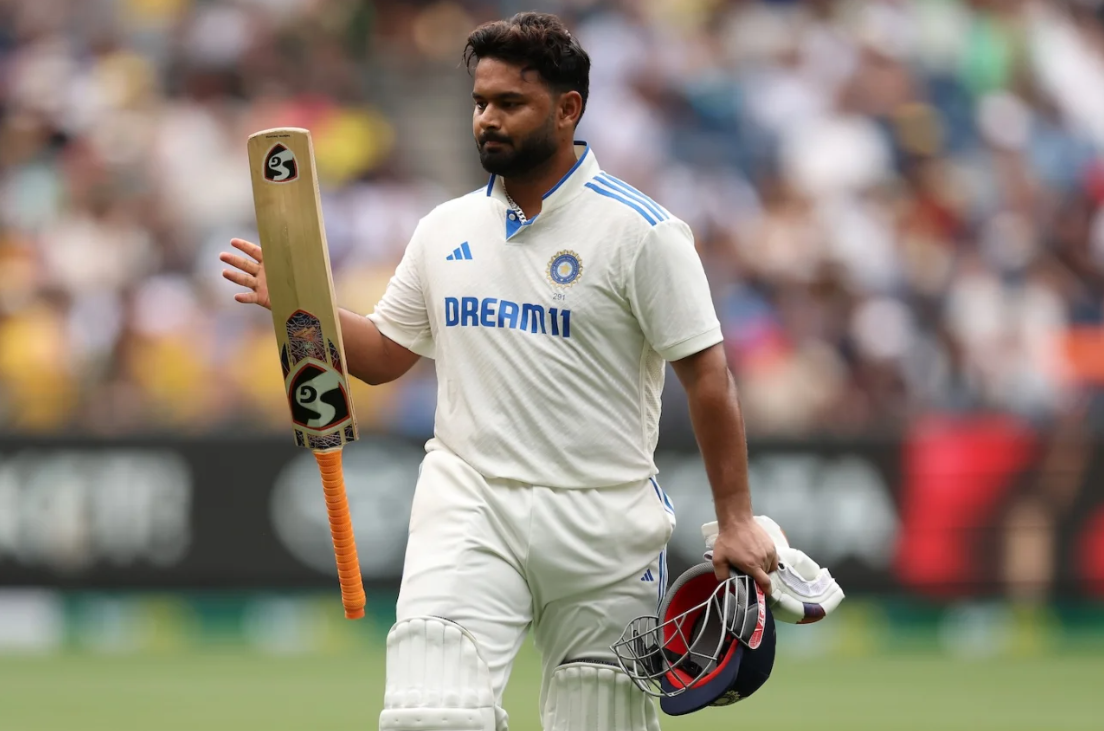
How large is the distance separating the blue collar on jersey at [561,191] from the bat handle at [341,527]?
726 millimetres

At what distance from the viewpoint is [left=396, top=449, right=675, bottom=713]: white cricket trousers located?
4.39 meters

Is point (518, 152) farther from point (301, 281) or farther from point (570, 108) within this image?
point (301, 281)

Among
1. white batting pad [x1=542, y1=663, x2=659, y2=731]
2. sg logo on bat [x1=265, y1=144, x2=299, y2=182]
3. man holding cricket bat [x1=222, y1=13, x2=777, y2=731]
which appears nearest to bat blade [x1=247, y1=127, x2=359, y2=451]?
sg logo on bat [x1=265, y1=144, x2=299, y2=182]

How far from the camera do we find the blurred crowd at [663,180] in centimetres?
1093

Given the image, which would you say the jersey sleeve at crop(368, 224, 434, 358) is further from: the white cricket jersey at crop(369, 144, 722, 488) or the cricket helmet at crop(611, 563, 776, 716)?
the cricket helmet at crop(611, 563, 776, 716)

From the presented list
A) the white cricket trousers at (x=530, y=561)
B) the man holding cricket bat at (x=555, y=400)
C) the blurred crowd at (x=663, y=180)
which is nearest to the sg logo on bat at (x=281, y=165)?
the man holding cricket bat at (x=555, y=400)

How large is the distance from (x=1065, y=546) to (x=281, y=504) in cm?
447

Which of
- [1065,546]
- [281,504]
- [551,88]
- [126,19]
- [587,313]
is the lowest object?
[1065,546]

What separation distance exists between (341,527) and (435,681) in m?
0.57

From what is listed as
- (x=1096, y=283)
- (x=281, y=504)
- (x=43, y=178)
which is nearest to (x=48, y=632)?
(x=281, y=504)

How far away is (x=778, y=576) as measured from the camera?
4559 mm

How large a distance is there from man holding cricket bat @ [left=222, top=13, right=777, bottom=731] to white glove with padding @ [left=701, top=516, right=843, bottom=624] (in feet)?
0.35

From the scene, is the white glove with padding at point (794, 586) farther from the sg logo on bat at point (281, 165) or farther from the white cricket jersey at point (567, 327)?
the sg logo on bat at point (281, 165)

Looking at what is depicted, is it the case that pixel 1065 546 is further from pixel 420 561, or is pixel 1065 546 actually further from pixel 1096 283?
pixel 420 561
